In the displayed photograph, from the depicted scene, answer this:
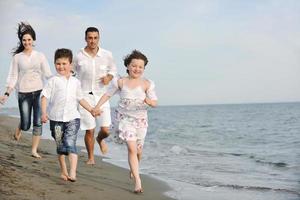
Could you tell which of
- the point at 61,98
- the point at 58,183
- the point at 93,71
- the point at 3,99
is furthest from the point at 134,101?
the point at 3,99

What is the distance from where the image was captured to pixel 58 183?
14.0ft

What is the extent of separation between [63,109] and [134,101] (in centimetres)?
83

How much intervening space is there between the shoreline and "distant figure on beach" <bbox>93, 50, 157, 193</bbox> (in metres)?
0.38

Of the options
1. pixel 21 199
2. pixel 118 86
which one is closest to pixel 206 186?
pixel 118 86

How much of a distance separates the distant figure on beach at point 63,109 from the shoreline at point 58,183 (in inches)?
12.8

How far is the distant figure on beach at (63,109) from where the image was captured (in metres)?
4.56

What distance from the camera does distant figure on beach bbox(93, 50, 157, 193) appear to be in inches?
180

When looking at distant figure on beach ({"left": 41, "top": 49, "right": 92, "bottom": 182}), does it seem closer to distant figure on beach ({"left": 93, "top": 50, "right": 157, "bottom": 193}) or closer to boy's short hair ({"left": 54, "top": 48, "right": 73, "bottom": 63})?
boy's short hair ({"left": 54, "top": 48, "right": 73, "bottom": 63})

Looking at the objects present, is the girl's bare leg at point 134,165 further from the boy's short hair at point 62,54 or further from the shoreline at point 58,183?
the boy's short hair at point 62,54

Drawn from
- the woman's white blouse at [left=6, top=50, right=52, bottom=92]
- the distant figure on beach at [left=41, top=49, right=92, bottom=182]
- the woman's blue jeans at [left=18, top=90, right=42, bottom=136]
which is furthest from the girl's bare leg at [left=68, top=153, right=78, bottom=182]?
the woman's white blouse at [left=6, top=50, right=52, bottom=92]

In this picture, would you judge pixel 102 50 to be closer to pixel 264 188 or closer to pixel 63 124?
pixel 63 124

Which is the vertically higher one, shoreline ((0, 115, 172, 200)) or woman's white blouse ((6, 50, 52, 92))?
woman's white blouse ((6, 50, 52, 92))

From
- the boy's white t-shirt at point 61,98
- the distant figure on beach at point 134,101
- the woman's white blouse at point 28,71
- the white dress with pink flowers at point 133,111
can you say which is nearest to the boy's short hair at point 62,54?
the boy's white t-shirt at point 61,98

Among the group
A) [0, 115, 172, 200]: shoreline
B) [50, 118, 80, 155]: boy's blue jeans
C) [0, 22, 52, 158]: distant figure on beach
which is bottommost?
[0, 115, 172, 200]: shoreline
